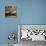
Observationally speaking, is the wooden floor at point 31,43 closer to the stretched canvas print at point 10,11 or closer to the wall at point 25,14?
the wall at point 25,14

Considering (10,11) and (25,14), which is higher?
(10,11)

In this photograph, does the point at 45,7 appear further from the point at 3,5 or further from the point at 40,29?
the point at 3,5

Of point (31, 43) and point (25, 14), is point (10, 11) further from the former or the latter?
point (31, 43)

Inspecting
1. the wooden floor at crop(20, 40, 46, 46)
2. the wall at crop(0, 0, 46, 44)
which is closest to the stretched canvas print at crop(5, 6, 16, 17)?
the wall at crop(0, 0, 46, 44)

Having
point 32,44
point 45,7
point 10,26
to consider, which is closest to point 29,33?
point 32,44

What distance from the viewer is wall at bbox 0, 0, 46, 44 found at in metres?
4.57

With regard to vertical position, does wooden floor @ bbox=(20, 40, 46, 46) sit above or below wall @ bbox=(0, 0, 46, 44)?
below

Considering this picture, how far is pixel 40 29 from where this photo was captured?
14.8 feet

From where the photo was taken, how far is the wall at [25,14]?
4.57 m

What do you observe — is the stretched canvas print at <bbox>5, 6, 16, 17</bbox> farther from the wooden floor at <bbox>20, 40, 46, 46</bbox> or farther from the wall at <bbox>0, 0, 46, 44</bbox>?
the wooden floor at <bbox>20, 40, 46, 46</bbox>

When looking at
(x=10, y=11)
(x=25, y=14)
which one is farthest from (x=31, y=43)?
(x=10, y=11)

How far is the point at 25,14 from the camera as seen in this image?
4.61m

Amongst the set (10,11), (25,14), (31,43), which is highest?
(10,11)

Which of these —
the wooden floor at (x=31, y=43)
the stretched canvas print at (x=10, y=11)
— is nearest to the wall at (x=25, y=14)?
the stretched canvas print at (x=10, y=11)
